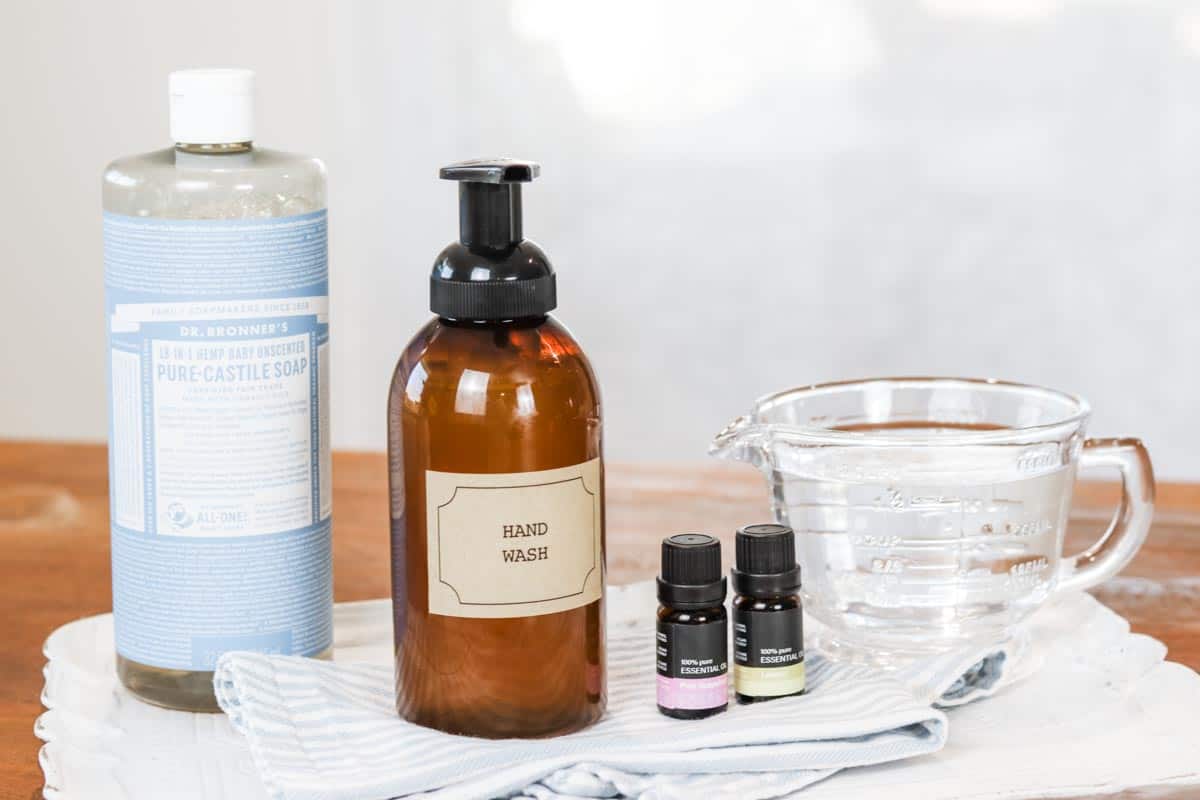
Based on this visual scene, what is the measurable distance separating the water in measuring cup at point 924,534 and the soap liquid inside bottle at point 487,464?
0.13 meters

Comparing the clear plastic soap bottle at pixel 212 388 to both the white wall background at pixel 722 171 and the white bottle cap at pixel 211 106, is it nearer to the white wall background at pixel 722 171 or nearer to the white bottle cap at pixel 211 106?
the white bottle cap at pixel 211 106

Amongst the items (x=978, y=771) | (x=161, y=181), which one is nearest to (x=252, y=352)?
(x=161, y=181)

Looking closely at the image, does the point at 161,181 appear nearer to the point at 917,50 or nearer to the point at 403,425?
the point at 403,425

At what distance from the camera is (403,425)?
641mm

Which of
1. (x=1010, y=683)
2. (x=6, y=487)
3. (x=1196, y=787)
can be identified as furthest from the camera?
(x=6, y=487)

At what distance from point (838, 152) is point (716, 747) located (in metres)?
1.61

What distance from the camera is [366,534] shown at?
0.98 m

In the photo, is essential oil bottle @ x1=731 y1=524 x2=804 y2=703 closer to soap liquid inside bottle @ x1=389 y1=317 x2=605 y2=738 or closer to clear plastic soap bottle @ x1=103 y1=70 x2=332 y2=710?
soap liquid inside bottle @ x1=389 y1=317 x2=605 y2=738

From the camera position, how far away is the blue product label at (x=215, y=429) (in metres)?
0.68

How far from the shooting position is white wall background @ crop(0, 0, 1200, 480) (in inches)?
82.1

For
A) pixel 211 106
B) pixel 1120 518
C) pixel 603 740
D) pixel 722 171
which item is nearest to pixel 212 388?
pixel 211 106

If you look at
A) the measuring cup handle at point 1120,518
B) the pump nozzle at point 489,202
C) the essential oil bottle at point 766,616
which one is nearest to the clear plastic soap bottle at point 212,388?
the pump nozzle at point 489,202

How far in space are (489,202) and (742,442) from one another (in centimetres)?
18

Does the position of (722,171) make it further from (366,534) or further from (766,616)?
(766,616)
